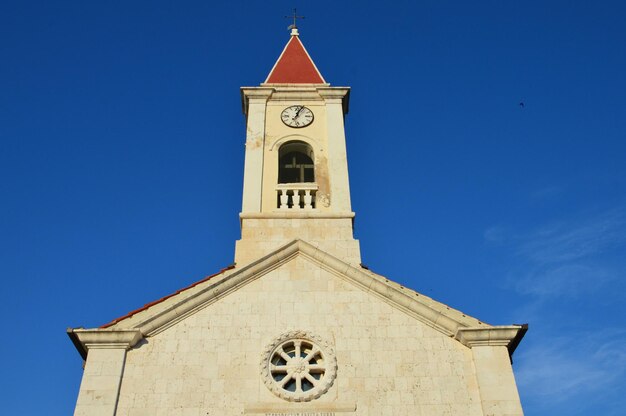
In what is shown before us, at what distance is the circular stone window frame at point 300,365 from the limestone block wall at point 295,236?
10.4ft

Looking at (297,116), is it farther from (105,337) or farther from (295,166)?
(105,337)

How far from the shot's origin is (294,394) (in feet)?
50.6

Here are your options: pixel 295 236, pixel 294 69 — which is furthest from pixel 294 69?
pixel 295 236

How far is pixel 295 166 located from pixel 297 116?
5.62ft

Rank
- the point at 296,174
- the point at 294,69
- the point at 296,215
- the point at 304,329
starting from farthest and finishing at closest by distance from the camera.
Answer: the point at 294,69 < the point at 296,174 < the point at 296,215 < the point at 304,329

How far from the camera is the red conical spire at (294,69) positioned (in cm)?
2430

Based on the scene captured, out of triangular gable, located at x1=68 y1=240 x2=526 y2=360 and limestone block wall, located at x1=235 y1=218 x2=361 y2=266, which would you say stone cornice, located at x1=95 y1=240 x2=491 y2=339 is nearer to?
triangular gable, located at x1=68 y1=240 x2=526 y2=360

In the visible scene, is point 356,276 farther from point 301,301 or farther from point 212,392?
point 212,392

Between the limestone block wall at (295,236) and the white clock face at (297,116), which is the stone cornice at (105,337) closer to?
the limestone block wall at (295,236)

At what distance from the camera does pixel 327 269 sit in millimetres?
17922

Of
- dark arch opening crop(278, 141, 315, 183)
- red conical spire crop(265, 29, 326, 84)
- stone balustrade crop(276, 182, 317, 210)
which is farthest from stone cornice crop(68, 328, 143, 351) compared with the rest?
red conical spire crop(265, 29, 326, 84)

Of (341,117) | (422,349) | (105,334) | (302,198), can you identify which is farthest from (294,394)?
(341,117)

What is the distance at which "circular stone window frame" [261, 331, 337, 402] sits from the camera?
1545cm

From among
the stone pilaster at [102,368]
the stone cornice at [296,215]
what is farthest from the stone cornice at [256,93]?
the stone pilaster at [102,368]
